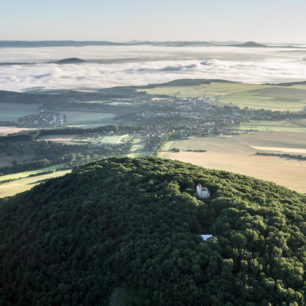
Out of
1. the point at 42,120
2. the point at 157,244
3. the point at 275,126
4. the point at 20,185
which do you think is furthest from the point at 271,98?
the point at 157,244

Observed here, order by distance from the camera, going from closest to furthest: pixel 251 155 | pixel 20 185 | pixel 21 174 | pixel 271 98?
1. pixel 20 185
2. pixel 21 174
3. pixel 251 155
4. pixel 271 98

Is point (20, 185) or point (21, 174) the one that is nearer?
point (20, 185)

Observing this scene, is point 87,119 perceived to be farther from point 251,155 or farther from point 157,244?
point 157,244

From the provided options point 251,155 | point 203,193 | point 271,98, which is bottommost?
point 251,155

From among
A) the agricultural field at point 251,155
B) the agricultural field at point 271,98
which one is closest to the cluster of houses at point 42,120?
the agricultural field at point 251,155

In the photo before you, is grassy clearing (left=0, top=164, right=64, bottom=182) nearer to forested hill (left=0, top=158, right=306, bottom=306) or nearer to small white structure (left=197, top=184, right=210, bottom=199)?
forested hill (left=0, top=158, right=306, bottom=306)

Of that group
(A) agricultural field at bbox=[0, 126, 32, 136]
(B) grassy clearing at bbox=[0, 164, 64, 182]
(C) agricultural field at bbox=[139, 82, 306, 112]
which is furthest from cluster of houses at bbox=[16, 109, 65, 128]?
(C) agricultural field at bbox=[139, 82, 306, 112]

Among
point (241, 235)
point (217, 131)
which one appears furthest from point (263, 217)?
point (217, 131)

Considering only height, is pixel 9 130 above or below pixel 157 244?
below
